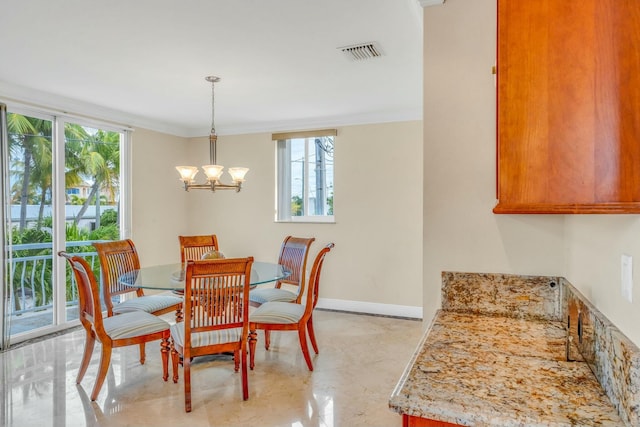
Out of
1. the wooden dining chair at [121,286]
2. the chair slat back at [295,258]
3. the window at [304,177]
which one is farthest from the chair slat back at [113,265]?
the window at [304,177]

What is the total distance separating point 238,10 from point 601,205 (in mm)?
2023

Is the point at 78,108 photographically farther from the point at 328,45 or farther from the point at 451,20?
the point at 451,20

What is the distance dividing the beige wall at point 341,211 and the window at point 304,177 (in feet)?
0.41

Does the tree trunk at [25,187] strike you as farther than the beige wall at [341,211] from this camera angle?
No

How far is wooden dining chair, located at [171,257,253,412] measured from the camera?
8.39 feet

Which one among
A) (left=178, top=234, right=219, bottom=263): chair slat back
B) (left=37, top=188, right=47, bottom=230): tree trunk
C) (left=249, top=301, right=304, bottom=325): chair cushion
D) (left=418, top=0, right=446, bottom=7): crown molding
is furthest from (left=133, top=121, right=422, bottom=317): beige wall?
(left=418, top=0, right=446, bottom=7): crown molding

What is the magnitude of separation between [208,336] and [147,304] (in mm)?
972

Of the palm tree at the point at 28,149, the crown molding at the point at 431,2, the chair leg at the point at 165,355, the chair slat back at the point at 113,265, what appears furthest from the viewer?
the palm tree at the point at 28,149

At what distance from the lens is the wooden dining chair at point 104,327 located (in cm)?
265

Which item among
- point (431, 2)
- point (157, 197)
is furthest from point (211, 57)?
point (157, 197)

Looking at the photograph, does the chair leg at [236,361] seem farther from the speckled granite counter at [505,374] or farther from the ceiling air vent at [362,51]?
the ceiling air vent at [362,51]

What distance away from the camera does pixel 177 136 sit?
5.57m

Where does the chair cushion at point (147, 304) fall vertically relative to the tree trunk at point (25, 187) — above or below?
below

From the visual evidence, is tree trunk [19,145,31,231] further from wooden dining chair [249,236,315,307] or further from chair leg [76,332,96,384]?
wooden dining chair [249,236,315,307]
